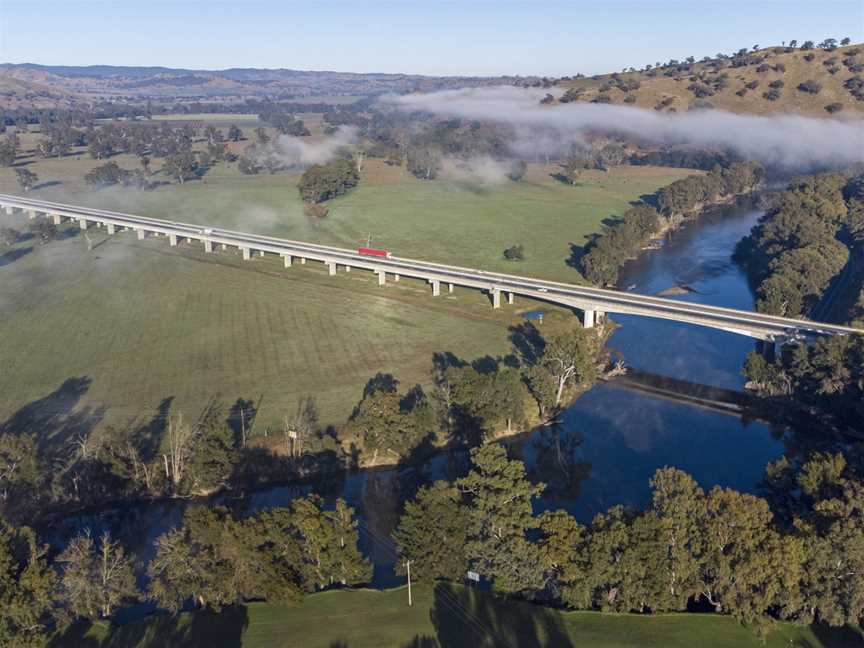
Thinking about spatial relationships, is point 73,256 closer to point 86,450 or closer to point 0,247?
point 0,247

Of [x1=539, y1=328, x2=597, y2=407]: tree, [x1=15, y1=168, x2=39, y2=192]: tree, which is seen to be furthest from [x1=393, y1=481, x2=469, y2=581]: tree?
[x1=15, y1=168, x2=39, y2=192]: tree

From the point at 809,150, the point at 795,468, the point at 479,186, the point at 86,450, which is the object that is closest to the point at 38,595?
the point at 86,450

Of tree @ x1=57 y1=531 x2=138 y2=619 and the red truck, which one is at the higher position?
the red truck

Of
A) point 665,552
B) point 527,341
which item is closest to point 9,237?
point 527,341

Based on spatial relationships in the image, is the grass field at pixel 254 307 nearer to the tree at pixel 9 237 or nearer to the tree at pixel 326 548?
the tree at pixel 9 237

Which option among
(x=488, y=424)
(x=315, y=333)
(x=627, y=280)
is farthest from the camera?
(x=627, y=280)

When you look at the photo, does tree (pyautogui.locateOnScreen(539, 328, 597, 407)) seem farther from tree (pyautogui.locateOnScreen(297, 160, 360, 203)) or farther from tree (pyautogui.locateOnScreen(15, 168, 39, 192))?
tree (pyautogui.locateOnScreen(15, 168, 39, 192))

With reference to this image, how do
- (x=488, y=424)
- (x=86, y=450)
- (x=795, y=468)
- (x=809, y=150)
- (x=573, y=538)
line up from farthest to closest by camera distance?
(x=809, y=150) < (x=488, y=424) < (x=86, y=450) < (x=795, y=468) < (x=573, y=538)

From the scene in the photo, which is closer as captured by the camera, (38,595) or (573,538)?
(38,595)
